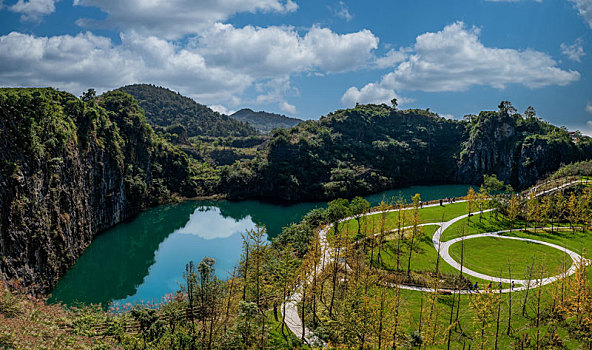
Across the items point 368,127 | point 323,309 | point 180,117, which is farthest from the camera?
point 180,117

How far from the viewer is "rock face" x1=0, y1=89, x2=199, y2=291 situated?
93.0 feet

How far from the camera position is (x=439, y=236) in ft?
141

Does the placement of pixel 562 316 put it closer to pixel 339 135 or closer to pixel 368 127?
pixel 339 135

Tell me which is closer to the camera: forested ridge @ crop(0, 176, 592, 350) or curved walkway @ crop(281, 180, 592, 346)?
forested ridge @ crop(0, 176, 592, 350)

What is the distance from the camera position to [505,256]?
3722cm

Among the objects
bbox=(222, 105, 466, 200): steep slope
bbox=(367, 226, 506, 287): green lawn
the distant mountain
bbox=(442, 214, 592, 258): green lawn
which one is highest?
the distant mountain

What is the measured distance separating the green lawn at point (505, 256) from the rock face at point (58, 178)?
40.2 metres

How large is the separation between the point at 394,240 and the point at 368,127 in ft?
266

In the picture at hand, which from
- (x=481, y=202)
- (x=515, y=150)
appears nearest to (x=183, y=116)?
(x=515, y=150)

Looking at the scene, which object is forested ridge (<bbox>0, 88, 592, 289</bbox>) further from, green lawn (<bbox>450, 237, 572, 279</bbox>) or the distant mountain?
green lawn (<bbox>450, 237, 572, 279</bbox>)

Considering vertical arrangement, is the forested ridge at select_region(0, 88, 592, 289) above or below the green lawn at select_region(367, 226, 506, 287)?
above

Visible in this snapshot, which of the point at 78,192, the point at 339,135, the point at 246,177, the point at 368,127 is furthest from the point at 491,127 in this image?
the point at 78,192

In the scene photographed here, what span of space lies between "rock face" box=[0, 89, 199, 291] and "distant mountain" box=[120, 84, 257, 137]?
98.2m

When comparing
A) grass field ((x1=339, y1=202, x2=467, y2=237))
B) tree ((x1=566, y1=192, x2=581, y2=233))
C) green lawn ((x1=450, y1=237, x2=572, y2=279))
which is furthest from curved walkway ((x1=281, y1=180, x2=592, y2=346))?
tree ((x1=566, y1=192, x2=581, y2=233))
